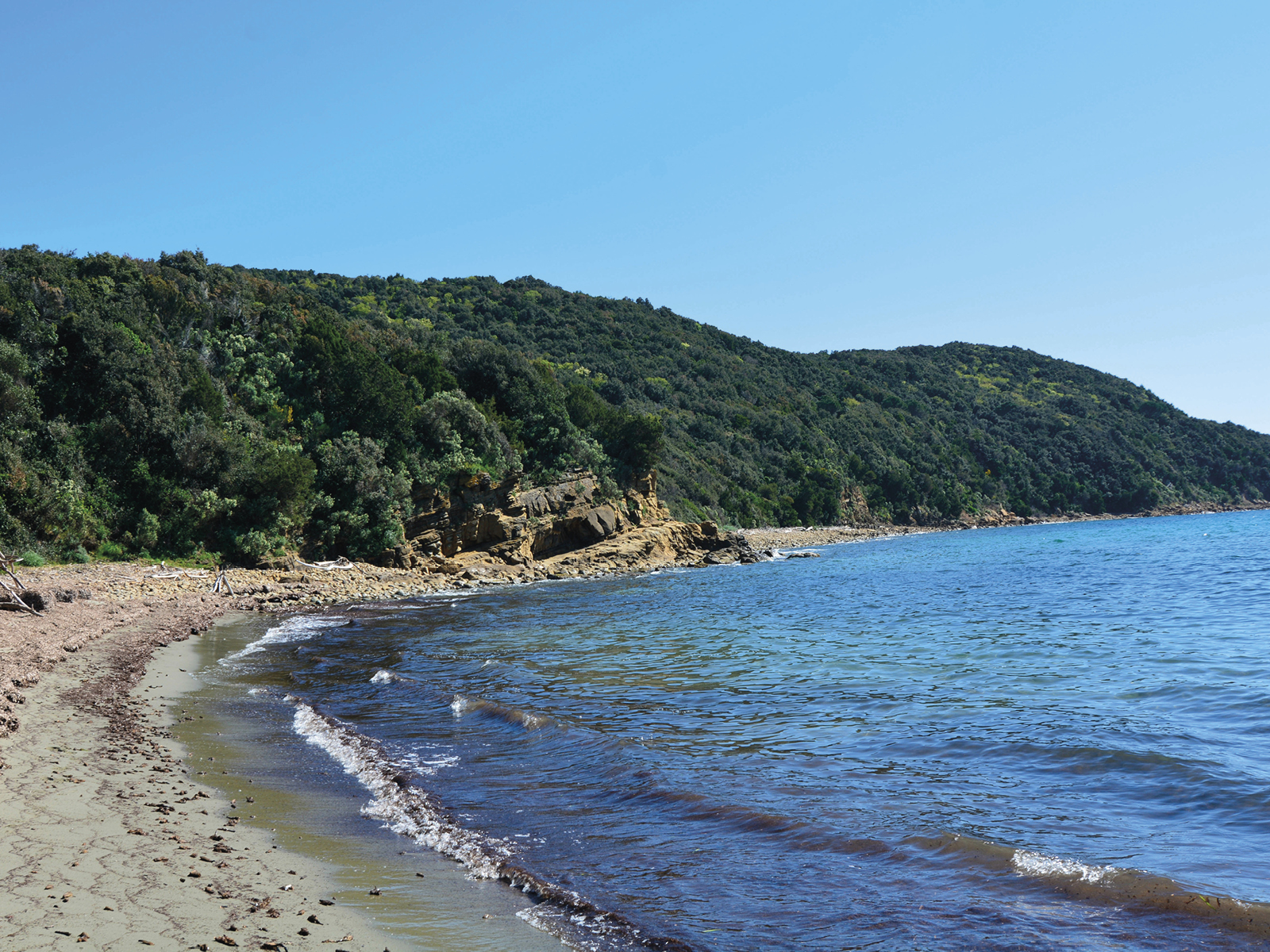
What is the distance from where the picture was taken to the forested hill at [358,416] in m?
32.1

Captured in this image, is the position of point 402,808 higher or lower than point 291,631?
higher

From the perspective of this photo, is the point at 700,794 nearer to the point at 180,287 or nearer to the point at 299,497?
the point at 299,497

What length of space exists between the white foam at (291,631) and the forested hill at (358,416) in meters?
10.2

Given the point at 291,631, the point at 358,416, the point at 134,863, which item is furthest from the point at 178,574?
the point at 134,863

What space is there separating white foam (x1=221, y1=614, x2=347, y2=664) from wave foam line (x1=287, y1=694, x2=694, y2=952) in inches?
315

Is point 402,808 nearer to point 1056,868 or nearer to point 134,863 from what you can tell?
point 134,863

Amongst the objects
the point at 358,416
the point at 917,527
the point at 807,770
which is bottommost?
the point at 807,770

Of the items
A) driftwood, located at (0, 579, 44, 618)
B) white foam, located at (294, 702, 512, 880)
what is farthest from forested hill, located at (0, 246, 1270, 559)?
white foam, located at (294, 702, 512, 880)

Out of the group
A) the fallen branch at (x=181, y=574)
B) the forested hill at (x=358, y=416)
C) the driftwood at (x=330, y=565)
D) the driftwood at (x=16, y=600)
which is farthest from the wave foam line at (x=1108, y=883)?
the driftwood at (x=330, y=565)

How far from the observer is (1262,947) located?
17.1 ft

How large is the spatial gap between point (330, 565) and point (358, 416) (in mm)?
9471

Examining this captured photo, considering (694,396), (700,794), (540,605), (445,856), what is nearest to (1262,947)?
(700,794)

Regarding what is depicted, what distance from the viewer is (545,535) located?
45.5m

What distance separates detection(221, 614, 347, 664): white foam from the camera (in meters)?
18.3
